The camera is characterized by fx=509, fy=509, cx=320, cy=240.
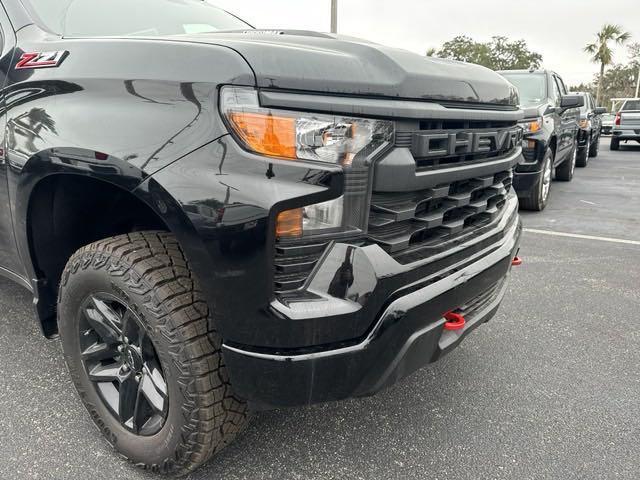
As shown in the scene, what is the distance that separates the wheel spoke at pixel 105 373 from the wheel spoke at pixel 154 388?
0.17 m

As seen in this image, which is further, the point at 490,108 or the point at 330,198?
the point at 490,108

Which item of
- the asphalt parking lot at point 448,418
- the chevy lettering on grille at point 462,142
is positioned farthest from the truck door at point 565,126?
the chevy lettering on grille at point 462,142

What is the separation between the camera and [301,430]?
2.02m

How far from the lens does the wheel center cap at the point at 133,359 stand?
170cm

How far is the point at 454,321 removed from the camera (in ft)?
5.66

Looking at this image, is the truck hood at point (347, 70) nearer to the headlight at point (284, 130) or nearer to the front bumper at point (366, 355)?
the headlight at point (284, 130)

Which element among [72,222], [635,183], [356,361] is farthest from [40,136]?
[635,183]

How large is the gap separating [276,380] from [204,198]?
539mm

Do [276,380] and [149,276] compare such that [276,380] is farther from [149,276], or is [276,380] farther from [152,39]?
[152,39]

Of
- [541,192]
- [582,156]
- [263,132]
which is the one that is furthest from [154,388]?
[582,156]

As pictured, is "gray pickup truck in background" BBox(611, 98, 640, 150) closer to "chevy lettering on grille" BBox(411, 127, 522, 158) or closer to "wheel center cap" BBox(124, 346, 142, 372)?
"chevy lettering on grille" BBox(411, 127, 522, 158)

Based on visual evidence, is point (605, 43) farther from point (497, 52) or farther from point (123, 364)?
point (123, 364)

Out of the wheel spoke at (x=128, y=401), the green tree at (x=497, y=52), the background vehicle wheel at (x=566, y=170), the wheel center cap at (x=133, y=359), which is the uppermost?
the green tree at (x=497, y=52)

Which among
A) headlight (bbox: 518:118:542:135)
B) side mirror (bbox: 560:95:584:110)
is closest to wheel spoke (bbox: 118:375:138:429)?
headlight (bbox: 518:118:542:135)
